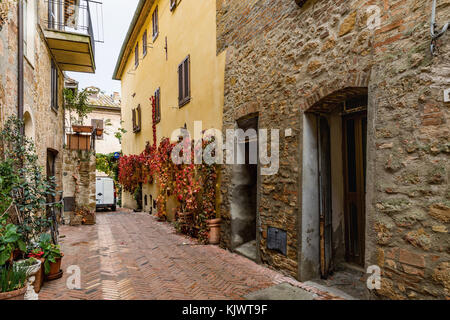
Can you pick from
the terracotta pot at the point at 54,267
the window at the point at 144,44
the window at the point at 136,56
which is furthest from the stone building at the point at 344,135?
the window at the point at 136,56

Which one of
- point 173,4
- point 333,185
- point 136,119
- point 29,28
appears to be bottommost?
point 333,185

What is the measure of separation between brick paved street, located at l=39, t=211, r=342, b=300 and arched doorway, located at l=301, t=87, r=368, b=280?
661mm

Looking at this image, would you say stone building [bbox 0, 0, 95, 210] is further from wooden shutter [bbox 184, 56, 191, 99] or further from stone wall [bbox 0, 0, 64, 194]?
wooden shutter [bbox 184, 56, 191, 99]

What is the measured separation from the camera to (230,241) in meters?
5.75

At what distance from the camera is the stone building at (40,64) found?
4531 mm

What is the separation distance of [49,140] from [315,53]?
23.1ft

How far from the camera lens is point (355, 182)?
425 cm

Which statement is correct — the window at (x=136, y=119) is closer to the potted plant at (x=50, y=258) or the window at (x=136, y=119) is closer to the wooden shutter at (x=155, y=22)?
the wooden shutter at (x=155, y=22)

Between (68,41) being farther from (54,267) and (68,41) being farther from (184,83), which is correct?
(54,267)

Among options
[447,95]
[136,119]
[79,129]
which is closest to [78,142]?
[79,129]

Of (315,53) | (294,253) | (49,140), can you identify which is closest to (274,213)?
(294,253)

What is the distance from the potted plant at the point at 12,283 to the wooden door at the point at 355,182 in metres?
4.18

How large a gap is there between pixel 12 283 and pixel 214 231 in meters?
3.94
